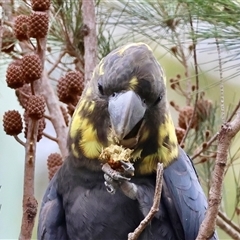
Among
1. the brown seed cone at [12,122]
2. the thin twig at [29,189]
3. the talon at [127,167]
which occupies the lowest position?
the thin twig at [29,189]

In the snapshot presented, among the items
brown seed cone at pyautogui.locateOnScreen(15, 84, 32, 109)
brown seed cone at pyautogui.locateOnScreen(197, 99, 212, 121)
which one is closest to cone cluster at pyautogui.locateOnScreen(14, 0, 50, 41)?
brown seed cone at pyautogui.locateOnScreen(15, 84, 32, 109)

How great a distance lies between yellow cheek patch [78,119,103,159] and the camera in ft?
3.26

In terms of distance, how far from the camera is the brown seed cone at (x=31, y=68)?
1.03m

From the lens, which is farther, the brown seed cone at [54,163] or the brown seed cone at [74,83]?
the brown seed cone at [54,163]

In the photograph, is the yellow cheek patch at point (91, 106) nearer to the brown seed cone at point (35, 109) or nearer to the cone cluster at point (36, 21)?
the brown seed cone at point (35, 109)

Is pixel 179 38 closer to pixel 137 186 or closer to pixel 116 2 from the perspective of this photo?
pixel 116 2

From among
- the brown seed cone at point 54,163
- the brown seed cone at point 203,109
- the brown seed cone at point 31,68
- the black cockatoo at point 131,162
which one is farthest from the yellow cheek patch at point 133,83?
the brown seed cone at point 203,109

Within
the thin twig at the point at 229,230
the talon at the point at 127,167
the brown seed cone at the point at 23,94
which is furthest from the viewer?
the thin twig at the point at 229,230

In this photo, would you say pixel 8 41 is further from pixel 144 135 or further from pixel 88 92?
pixel 144 135

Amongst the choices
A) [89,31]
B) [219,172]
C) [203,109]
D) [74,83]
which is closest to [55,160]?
[74,83]

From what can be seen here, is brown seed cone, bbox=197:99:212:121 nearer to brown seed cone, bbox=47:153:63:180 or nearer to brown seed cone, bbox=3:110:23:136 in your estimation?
brown seed cone, bbox=47:153:63:180

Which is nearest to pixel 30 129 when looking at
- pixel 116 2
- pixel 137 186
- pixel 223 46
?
pixel 137 186

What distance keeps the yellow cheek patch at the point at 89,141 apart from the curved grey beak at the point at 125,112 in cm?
10

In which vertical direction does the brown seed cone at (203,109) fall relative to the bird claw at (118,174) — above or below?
below
